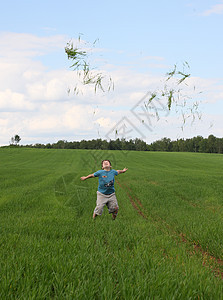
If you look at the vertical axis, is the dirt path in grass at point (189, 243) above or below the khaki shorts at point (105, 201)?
below

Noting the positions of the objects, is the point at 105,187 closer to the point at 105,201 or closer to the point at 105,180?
the point at 105,180

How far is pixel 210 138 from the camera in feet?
344

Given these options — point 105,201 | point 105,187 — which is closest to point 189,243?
point 105,201

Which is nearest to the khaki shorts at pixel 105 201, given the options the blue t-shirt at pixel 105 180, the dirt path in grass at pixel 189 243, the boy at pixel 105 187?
the boy at pixel 105 187

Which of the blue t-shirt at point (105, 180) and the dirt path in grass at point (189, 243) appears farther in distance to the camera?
the blue t-shirt at point (105, 180)

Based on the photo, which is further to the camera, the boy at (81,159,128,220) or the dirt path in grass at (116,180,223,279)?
the boy at (81,159,128,220)

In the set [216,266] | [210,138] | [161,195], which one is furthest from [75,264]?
[210,138]

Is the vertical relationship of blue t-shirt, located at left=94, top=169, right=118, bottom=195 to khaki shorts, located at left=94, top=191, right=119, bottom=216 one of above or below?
above

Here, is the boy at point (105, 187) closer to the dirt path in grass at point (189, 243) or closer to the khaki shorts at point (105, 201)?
the khaki shorts at point (105, 201)

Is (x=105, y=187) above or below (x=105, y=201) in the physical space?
above

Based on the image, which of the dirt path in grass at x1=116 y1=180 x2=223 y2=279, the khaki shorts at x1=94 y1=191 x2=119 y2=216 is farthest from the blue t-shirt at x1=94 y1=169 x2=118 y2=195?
the dirt path in grass at x1=116 y1=180 x2=223 y2=279

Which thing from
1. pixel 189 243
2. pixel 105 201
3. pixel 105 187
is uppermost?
pixel 105 187

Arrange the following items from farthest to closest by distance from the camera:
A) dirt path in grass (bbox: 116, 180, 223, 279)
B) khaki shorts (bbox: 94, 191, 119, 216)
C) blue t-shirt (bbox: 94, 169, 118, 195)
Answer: khaki shorts (bbox: 94, 191, 119, 216) → blue t-shirt (bbox: 94, 169, 118, 195) → dirt path in grass (bbox: 116, 180, 223, 279)

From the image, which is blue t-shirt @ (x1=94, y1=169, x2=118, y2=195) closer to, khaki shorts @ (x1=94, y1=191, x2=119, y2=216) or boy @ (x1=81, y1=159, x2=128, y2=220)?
boy @ (x1=81, y1=159, x2=128, y2=220)
